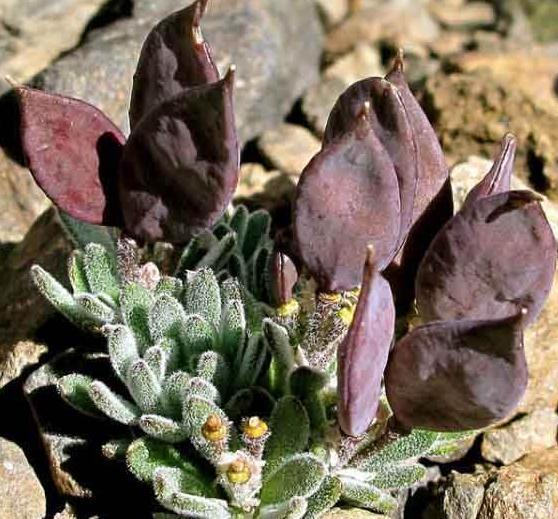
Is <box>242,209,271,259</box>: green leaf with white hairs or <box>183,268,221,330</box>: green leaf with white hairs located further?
<box>242,209,271,259</box>: green leaf with white hairs

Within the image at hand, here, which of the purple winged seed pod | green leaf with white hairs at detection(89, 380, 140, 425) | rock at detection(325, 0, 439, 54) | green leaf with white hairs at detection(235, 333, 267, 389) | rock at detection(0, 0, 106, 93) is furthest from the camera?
rock at detection(325, 0, 439, 54)

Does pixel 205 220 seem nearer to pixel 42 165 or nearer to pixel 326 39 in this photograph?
pixel 42 165

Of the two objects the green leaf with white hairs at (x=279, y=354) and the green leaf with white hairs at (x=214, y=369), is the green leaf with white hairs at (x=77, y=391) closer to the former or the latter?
the green leaf with white hairs at (x=214, y=369)

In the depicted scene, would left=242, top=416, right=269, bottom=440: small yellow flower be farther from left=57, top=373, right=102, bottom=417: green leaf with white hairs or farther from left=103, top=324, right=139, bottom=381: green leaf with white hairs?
left=57, top=373, right=102, bottom=417: green leaf with white hairs

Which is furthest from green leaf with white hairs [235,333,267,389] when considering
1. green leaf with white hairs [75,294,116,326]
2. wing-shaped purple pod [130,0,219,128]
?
wing-shaped purple pod [130,0,219,128]

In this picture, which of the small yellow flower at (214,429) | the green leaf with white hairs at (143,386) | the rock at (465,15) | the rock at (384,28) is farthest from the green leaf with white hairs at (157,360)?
the rock at (465,15)

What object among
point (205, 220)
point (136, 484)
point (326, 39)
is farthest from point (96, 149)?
point (326, 39)

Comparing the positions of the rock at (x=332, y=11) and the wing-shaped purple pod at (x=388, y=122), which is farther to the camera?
the rock at (x=332, y=11)
